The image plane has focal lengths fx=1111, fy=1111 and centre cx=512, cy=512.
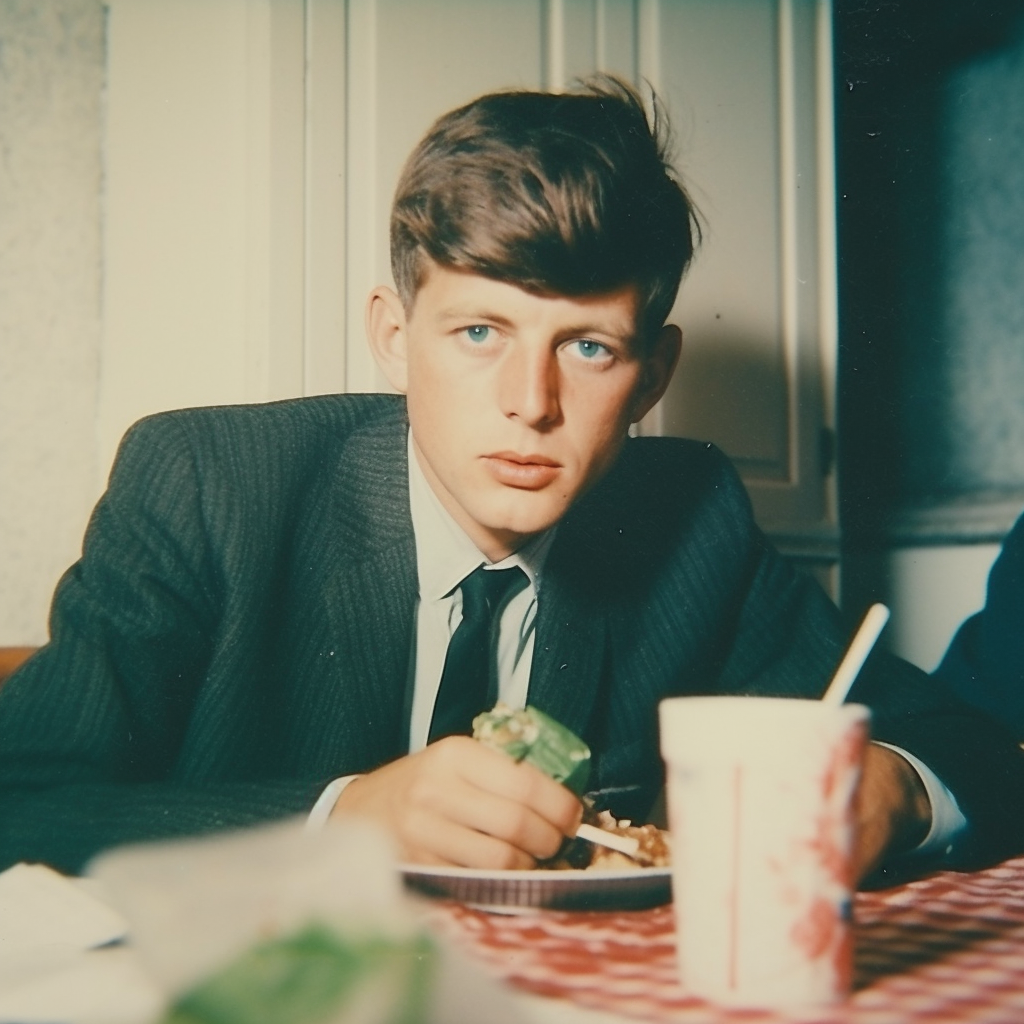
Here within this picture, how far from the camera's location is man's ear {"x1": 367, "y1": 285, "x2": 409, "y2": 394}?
109cm

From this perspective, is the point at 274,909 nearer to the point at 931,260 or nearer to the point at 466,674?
the point at 466,674

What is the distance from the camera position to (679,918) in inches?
16.3

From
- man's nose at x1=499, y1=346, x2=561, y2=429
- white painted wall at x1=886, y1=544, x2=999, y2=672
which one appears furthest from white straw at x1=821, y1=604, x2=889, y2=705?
white painted wall at x1=886, y1=544, x2=999, y2=672

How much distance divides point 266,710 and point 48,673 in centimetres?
18

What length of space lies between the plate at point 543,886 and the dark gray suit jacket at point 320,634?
0.23 metres

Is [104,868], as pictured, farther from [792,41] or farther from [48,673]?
[792,41]

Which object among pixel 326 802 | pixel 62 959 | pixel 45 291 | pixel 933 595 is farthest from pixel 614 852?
pixel 933 595

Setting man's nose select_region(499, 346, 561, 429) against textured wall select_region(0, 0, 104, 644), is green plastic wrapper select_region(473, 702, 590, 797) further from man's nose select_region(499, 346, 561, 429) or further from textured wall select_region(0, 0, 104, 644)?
textured wall select_region(0, 0, 104, 644)

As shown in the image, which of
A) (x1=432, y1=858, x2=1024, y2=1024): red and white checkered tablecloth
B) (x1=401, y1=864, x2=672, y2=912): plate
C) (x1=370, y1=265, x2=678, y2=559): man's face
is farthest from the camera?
(x1=370, y1=265, x2=678, y2=559): man's face

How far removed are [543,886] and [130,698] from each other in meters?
0.46

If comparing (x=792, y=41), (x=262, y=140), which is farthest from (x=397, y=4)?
(x=792, y=41)

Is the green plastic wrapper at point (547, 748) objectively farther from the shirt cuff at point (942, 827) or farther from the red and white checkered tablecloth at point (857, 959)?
the shirt cuff at point (942, 827)

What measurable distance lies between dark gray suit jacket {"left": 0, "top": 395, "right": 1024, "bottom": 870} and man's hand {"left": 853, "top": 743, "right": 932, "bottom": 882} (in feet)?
0.13

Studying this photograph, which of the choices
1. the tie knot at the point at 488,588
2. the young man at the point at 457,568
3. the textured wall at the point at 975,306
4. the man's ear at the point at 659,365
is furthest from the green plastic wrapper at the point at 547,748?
the textured wall at the point at 975,306
